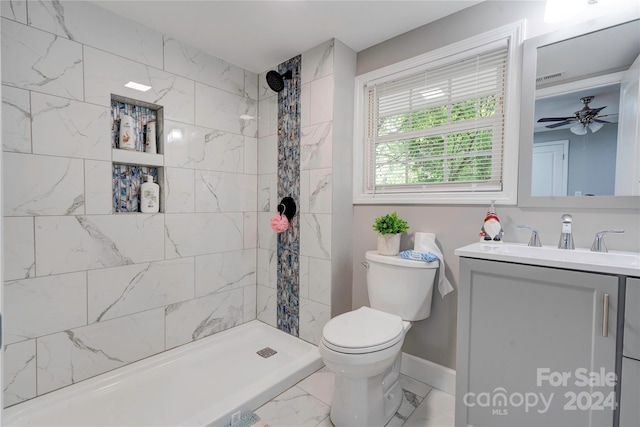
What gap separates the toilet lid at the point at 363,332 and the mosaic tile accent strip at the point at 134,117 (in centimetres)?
166

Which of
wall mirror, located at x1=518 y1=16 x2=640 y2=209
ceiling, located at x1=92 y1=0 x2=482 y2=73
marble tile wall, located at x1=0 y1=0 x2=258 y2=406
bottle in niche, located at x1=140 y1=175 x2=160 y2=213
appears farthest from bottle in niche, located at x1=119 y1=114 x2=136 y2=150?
wall mirror, located at x1=518 y1=16 x2=640 y2=209

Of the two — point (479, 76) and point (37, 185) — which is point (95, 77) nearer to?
point (37, 185)

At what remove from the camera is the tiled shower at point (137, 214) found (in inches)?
65.8

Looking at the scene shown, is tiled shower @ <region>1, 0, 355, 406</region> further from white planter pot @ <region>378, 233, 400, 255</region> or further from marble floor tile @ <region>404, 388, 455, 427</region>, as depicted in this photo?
marble floor tile @ <region>404, 388, 455, 427</region>

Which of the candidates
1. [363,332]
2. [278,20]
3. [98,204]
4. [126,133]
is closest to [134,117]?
[126,133]

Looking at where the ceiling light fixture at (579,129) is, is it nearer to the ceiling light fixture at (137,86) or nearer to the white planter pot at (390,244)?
the white planter pot at (390,244)

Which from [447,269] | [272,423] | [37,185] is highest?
[37,185]

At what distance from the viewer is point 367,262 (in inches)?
81.3

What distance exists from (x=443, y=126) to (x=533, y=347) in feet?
4.20

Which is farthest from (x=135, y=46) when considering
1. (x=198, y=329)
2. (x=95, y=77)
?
(x=198, y=329)

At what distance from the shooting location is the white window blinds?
6.07 ft

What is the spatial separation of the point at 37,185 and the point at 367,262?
1.83m

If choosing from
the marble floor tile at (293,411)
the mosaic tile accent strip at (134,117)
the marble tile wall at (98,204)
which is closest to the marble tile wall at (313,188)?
the marble tile wall at (98,204)

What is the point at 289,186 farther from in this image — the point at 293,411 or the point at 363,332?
the point at 293,411
